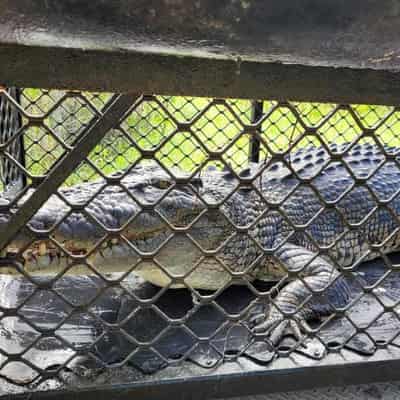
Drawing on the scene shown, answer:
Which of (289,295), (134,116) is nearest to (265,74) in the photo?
(289,295)

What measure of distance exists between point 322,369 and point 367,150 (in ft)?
4.11

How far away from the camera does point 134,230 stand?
5.01 feet

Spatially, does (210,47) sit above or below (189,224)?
above

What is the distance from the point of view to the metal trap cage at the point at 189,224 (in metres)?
0.81

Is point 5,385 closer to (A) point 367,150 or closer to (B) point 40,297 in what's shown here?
(B) point 40,297

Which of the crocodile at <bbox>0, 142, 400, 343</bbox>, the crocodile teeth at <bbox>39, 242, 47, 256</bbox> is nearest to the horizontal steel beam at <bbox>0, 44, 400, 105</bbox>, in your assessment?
the crocodile at <bbox>0, 142, 400, 343</bbox>

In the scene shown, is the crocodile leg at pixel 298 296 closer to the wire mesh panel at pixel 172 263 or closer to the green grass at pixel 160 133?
the wire mesh panel at pixel 172 263

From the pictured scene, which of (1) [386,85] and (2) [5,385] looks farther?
(2) [5,385]

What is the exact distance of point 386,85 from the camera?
35.3 inches

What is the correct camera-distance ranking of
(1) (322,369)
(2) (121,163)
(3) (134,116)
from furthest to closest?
1. (3) (134,116)
2. (2) (121,163)
3. (1) (322,369)

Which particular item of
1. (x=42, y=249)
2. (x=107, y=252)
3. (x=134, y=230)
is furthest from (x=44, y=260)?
(x=134, y=230)

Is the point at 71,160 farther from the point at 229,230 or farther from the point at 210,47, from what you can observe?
the point at 229,230

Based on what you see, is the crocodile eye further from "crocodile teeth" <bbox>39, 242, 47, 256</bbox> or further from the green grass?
the green grass

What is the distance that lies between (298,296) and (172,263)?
0.38 metres
